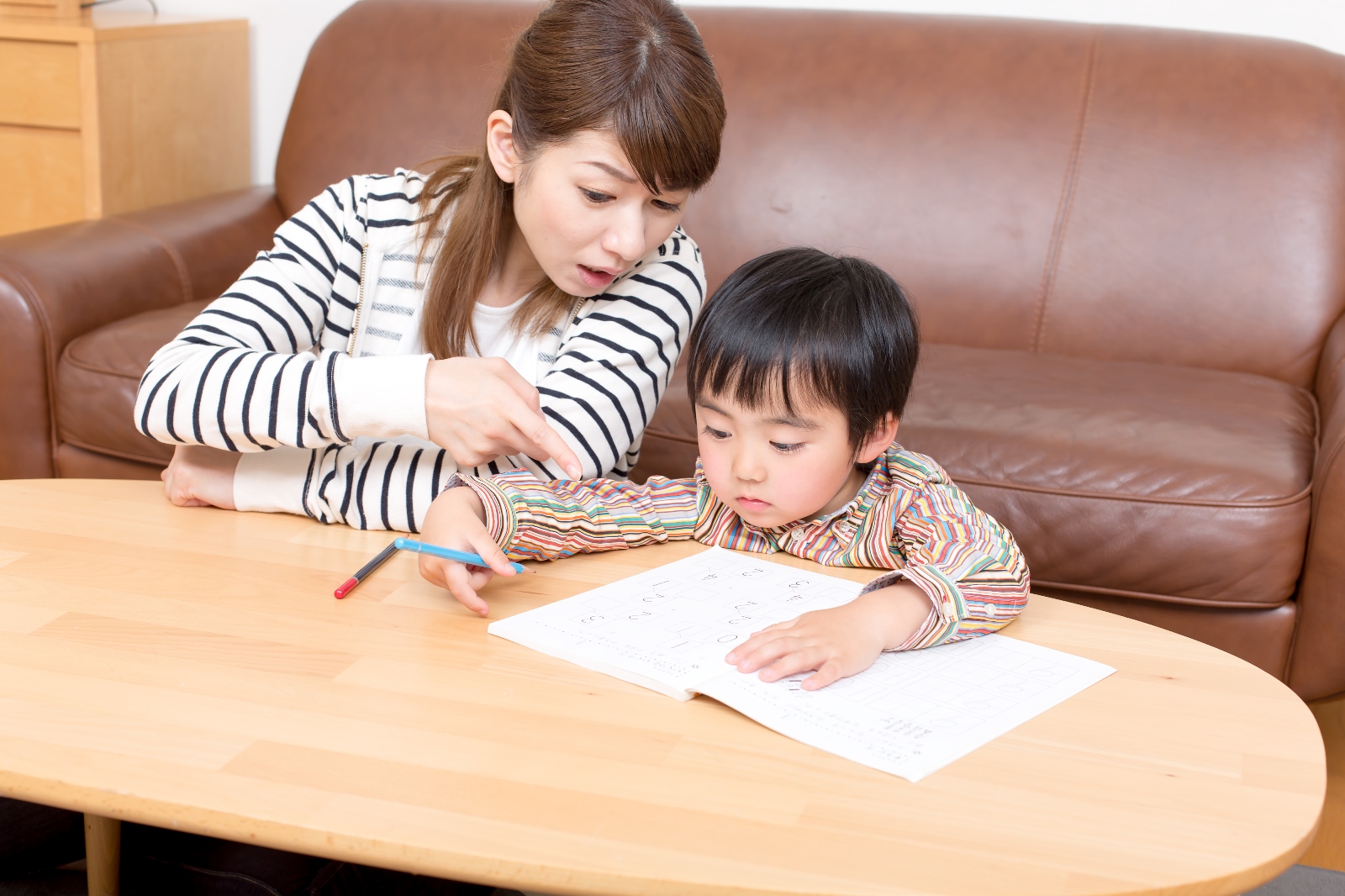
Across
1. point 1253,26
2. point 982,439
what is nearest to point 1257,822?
point 982,439

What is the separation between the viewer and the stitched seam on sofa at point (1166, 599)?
54.3 inches

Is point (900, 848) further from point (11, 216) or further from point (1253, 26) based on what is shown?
point (11, 216)

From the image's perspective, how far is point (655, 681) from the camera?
2.39ft

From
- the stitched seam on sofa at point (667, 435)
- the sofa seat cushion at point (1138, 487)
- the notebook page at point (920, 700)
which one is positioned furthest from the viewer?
the stitched seam on sofa at point (667, 435)

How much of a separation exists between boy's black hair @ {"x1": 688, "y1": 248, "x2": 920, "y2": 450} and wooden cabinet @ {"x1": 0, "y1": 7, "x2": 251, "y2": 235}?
1661mm

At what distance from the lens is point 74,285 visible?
1.71 meters

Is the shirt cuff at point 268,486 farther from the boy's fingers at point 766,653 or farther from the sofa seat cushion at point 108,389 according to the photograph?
the sofa seat cushion at point 108,389

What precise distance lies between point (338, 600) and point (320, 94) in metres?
1.67

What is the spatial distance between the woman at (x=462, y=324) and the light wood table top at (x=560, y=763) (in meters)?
0.19

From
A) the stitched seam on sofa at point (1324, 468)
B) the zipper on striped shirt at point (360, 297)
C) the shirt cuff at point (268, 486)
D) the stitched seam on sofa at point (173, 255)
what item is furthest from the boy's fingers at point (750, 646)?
the stitched seam on sofa at point (173, 255)

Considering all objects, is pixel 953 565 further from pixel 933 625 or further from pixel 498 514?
pixel 498 514

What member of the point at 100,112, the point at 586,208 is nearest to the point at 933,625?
the point at 586,208

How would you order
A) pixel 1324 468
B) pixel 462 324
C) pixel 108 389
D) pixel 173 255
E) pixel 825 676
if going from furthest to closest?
pixel 173 255, pixel 108 389, pixel 1324 468, pixel 462 324, pixel 825 676

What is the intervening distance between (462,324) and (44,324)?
31.4 inches
